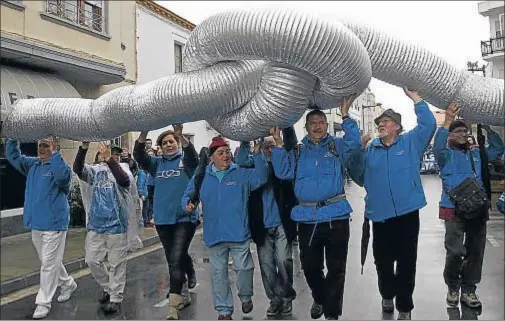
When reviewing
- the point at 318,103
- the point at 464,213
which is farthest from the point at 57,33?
the point at 464,213

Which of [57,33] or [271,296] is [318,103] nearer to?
[57,33]

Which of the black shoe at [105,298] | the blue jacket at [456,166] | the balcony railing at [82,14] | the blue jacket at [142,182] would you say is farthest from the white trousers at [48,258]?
the blue jacket at [456,166]

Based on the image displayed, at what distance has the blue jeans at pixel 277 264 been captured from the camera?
3.65m

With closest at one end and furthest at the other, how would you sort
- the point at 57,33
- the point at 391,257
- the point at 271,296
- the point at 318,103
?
1. the point at 57,33
2. the point at 318,103
3. the point at 391,257
4. the point at 271,296

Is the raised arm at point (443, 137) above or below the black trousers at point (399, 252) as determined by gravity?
above

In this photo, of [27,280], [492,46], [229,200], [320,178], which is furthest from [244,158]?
[492,46]

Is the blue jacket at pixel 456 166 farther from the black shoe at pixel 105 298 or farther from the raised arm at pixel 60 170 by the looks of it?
the black shoe at pixel 105 298

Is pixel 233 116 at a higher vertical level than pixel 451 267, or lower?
higher

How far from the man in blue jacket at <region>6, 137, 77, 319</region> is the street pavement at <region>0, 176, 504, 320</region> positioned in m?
0.11

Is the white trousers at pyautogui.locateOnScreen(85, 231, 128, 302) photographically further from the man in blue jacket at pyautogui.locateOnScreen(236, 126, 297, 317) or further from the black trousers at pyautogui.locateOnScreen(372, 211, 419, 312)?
the black trousers at pyautogui.locateOnScreen(372, 211, 419, 312)

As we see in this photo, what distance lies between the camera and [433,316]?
348 centimetres

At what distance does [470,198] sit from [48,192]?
2.69 meters

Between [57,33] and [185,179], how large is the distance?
5.70ft

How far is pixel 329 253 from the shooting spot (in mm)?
3080
